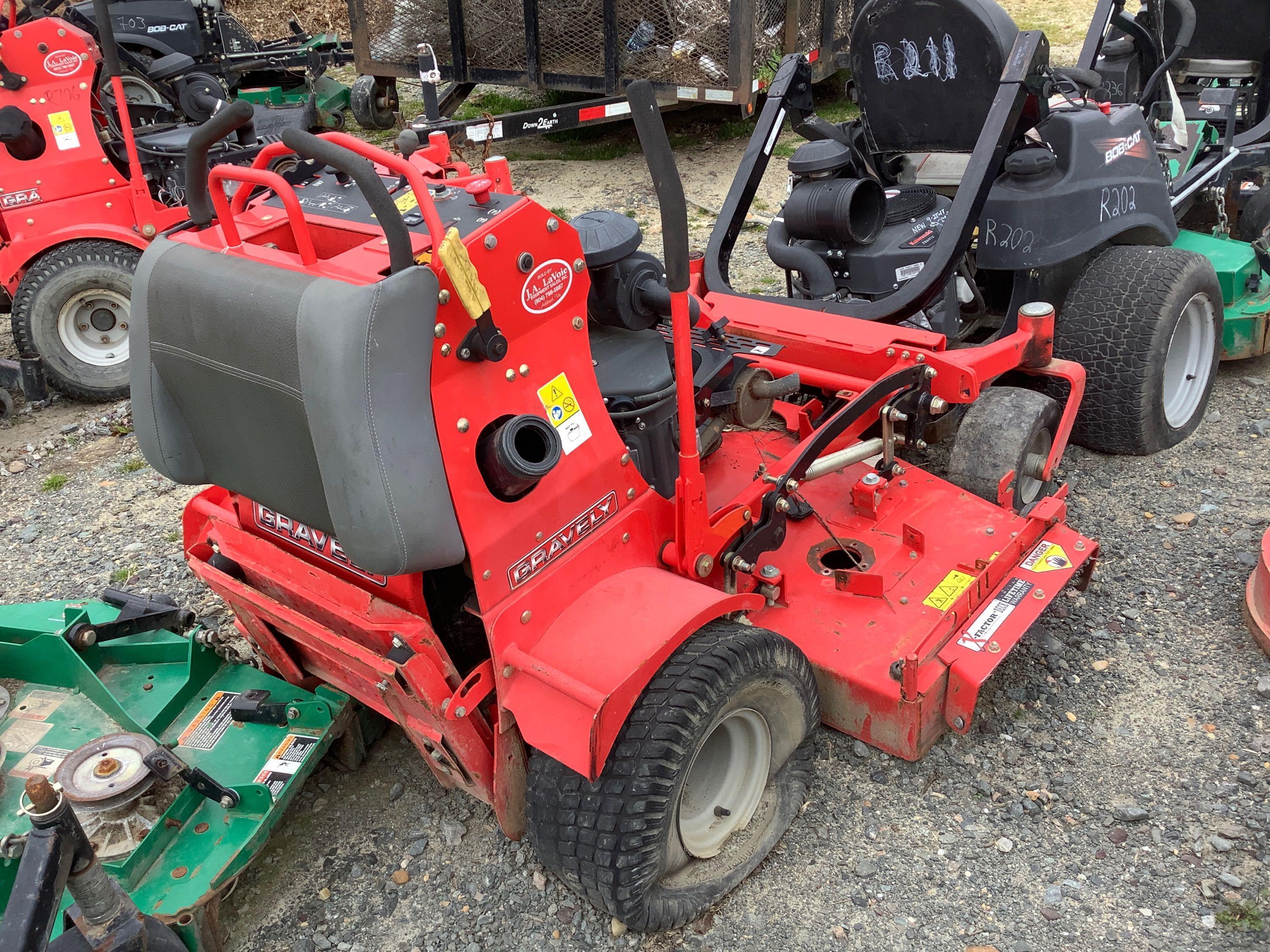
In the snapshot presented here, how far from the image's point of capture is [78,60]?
561 centimetres

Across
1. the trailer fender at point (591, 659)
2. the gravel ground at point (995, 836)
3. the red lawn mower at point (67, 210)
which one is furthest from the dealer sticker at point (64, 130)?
the trailer fender at point (591, 659)

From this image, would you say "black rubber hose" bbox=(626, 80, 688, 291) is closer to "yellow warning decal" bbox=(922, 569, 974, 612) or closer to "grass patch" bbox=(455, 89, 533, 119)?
"yellow warning decal" bbox=(922, 569, 974, 612)

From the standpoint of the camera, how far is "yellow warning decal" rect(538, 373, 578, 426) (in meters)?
2.37

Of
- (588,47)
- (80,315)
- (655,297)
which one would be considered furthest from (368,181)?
Result: (588,47)

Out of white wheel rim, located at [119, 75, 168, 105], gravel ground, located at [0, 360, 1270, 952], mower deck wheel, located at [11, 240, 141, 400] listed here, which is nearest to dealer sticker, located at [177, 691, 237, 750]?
gravel ground, located at [0, 360, 1270, 952]

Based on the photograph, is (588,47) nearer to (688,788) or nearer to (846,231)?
(846,231)

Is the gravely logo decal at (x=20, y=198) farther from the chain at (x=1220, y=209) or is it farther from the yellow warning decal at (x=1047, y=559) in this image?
the chain at (x=1220, y=209)

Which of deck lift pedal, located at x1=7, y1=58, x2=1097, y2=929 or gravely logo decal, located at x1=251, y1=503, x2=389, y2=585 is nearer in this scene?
deck lift pedal, located at x1=7, y1=58, x2=1097, y2=929

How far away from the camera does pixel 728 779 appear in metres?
2.73

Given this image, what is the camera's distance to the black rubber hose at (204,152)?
7.08ft

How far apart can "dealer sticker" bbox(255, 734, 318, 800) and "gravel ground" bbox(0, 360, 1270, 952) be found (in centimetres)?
33

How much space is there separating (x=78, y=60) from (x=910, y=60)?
4.23m

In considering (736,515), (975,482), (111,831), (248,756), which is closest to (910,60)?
(975,482)

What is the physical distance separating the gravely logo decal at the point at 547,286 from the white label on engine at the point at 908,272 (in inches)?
77.0
